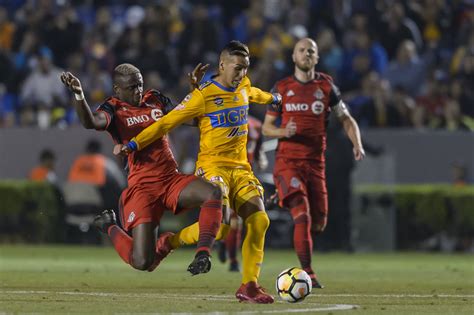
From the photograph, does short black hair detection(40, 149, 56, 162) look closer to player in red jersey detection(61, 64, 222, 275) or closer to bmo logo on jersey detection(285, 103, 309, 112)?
bmo logo on jersey detection(285, 103, 309, 112)

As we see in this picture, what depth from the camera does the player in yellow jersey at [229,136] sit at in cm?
1155

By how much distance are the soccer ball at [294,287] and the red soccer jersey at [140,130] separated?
1.60m

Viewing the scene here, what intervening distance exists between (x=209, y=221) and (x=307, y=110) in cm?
344

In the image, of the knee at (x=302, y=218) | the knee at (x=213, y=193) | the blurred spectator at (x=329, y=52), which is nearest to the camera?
the knee at (x=213, y=193)

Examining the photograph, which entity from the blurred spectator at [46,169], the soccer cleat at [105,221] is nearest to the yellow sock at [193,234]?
the soccer cleat at [105,221]

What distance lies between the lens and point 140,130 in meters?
12.0

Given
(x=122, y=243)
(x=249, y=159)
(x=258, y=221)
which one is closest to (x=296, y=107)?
(x=249, y=159)

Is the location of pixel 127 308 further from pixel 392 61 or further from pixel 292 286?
pixel 392 61

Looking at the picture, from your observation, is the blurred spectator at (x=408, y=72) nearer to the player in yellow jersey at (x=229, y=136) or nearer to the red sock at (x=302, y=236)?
the red sock at (x=302, y=236)

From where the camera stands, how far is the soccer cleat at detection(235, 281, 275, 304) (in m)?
11.3

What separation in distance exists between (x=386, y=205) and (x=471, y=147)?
174 cm

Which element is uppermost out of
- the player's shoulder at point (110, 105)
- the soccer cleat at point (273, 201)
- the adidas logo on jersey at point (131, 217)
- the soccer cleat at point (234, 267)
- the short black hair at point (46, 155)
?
the player's shoulder at point (110, 105)

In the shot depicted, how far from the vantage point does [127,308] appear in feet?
35.1

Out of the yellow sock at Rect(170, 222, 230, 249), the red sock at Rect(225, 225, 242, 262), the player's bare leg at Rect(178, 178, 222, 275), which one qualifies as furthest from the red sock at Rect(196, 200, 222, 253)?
the red sock at Rect(225, 225, 242, 262)
